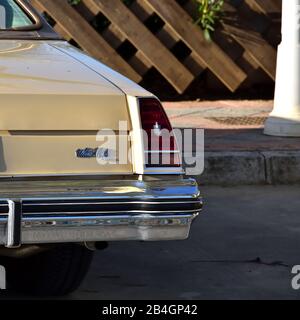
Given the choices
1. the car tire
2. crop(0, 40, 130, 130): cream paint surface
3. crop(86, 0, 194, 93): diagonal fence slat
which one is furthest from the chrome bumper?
crop(86, 0, 194, 93): diagonal fence slat

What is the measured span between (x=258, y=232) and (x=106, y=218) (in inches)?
89.2

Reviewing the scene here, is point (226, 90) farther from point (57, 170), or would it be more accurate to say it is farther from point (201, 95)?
point (57, 170)

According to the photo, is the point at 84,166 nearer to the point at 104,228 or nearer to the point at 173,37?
the point at 104,228

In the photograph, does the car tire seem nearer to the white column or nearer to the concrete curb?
the concrete curb

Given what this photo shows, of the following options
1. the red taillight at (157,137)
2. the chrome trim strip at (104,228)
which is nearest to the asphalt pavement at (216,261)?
the chrome trim strip at (104,228)

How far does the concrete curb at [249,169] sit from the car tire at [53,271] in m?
2.70

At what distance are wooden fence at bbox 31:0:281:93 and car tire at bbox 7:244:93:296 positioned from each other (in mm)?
5191

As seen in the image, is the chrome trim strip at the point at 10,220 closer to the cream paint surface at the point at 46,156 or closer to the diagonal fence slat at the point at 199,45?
the cream paint surface at the point at 46,156

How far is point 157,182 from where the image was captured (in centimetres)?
386

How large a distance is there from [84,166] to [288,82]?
14.4 ft

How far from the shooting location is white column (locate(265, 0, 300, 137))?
25.7ft

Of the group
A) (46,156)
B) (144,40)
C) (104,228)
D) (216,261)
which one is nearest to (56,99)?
(46,156)

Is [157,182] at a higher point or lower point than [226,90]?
higher

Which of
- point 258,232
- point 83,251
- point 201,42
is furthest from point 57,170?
point 201,42
